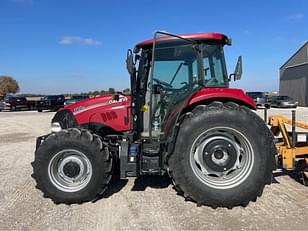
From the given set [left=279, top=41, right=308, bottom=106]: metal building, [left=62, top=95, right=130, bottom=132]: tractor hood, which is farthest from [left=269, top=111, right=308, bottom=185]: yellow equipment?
[left=279, top=41, right=308, bottom=106]: metal building

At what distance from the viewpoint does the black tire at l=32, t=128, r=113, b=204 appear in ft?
14.7

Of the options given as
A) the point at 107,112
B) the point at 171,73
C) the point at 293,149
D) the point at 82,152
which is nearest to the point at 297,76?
the point at 293,149

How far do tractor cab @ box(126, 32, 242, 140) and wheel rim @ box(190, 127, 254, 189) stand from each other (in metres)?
0.59

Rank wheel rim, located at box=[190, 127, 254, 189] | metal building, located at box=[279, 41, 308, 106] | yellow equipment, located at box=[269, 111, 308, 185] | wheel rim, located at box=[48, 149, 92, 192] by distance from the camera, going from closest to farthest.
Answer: wheel rim, located at box=[190, 127, 254, 189] → wheel rim, located at box=[48, 149, 92, 192] → yellow equipment, located at box=[269, 111, 308, 185] → metal building, located at box=[279, 41, 308, 106]

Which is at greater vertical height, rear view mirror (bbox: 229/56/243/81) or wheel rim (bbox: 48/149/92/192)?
rear view mirror (bbox: 229/56/243/81)

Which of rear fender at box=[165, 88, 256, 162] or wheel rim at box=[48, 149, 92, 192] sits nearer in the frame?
rear fender at box=[165, 88, 256, 162]

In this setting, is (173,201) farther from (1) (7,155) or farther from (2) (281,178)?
(1) (7,155)

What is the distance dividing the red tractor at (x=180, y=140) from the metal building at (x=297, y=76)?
38.3m

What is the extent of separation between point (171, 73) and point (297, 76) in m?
42.0

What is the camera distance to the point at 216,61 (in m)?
4.94

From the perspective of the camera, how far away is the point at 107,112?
5379mm

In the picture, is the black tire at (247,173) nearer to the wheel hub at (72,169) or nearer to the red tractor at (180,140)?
the red tractor at (180,140)

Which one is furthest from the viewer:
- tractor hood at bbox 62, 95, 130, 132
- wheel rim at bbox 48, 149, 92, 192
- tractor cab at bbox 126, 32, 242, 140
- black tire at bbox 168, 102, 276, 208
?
tractor hood at bbox 62, 95, 130, 132

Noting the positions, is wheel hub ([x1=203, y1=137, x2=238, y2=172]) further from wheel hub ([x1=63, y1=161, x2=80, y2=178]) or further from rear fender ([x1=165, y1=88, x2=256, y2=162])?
wheel hub ([x1=63, y1=161, x2=80, y2=178])
